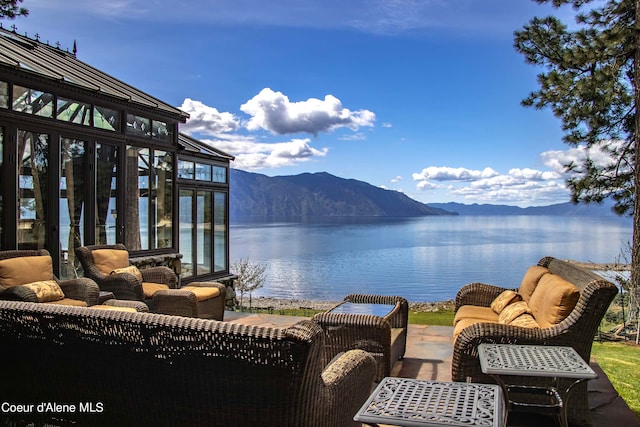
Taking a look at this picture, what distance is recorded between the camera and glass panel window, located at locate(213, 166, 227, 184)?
920 centimetres

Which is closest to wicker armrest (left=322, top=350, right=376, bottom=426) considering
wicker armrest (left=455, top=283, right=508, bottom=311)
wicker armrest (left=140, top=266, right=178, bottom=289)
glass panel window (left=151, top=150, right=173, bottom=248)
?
wicker armrest (left=455, top=283, right=508, bottom=311)

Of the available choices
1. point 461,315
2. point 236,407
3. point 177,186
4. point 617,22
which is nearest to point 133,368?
point 236,407

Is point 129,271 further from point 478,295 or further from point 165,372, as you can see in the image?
point 165,372

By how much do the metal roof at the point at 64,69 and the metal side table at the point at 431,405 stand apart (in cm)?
520

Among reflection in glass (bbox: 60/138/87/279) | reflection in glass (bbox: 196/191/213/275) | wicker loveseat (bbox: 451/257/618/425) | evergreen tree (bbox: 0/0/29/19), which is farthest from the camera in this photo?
reflection in glass (bbox: 196/191/213/275)

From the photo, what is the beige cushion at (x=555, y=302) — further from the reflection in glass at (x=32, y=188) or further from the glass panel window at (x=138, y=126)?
the glass panel window at (x=138, y=126)

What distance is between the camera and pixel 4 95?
5246mm

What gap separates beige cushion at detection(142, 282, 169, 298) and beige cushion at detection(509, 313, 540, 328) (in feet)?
12.3

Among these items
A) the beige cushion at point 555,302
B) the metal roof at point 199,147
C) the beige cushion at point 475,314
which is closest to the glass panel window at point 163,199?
the metal roof at point 199,147

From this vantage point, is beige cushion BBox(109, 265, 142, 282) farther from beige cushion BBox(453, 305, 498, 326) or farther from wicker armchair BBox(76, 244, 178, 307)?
beige cushion BBox(453, 305, 498, 326)

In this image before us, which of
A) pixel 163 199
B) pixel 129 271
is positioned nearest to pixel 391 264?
pixel 163 199

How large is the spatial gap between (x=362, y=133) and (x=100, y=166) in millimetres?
43261

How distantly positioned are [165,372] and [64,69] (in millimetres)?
5891

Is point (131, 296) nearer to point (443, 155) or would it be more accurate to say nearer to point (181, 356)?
point (181, 356)
